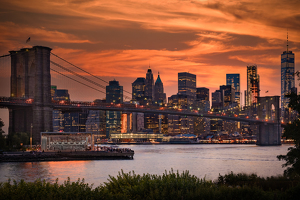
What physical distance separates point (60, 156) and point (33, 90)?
2317cm

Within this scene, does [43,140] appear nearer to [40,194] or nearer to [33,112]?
[33,112]

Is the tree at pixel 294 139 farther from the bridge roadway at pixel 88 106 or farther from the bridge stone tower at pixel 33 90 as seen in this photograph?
the bridge roadway at pixel 88 106

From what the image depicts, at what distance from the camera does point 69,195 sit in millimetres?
16109

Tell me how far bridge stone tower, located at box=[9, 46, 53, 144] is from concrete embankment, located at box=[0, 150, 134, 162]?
12763mm

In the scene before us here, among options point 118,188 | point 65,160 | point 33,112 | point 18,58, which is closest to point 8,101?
point 33,112

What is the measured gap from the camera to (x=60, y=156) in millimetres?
64250

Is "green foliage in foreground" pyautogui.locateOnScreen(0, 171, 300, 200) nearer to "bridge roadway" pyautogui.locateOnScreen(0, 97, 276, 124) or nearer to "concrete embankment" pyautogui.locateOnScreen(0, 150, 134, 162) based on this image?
"concrete embankment" pyautogui.locateOnScreen(0, 150, 134, 162)

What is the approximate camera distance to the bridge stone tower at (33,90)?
257 ft

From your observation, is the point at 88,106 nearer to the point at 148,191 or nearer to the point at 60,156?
the point at 60,156

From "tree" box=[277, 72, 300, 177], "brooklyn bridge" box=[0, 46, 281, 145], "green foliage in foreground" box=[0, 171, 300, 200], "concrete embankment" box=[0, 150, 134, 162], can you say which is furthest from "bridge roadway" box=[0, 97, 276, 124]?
"green foliage in foreground" box=[0, 171, 300, 200]

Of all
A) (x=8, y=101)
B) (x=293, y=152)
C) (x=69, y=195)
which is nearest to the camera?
(x=69, y=195)

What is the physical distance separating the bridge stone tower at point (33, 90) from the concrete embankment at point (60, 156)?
12.8 m

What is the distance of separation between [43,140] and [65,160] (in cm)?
739

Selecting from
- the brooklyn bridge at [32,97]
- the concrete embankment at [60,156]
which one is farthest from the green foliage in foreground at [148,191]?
→ the brooklyn bridge at [32,97]
